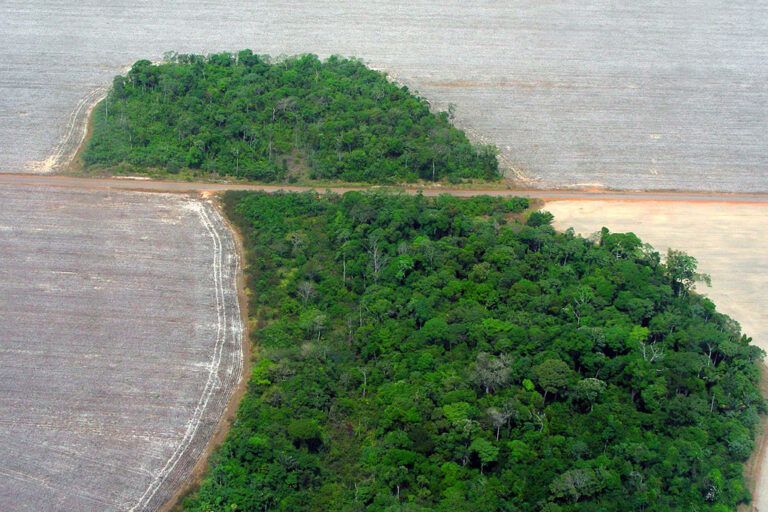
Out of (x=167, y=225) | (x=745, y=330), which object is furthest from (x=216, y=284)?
(x=745, y=330)

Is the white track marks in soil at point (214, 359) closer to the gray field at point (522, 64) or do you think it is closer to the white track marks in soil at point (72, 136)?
the white track marks in soil at point (72, 136)

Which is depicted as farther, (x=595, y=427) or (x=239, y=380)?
(x=239, y=380)

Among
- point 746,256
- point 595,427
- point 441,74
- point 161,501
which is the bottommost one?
point 161,501

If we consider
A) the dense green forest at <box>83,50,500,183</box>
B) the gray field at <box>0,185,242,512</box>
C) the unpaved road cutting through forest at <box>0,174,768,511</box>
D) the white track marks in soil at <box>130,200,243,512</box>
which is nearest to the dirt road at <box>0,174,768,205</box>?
the unpaved road cutting through forest at <box>0,174,768,511</box>

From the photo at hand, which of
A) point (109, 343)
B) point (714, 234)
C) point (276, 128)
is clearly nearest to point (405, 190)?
point (276, 128)

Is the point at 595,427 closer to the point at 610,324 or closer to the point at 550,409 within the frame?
the point at 550,409

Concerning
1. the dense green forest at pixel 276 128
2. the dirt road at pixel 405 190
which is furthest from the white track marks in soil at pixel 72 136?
the dirt road at pixel 405 190
